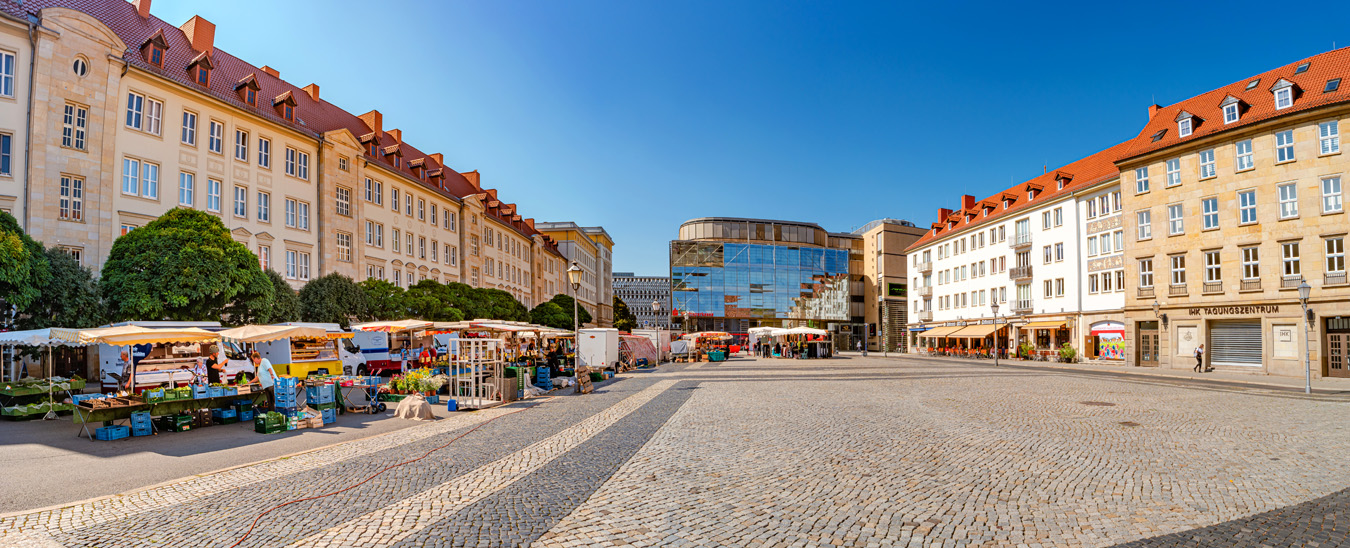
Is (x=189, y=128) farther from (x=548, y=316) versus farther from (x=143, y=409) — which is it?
(x=548, y=316)

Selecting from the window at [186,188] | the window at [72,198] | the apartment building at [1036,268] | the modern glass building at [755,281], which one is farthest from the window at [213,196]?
the modern glass building at [755,281]

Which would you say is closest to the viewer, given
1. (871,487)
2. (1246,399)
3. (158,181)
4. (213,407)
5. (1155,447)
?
(871,487)

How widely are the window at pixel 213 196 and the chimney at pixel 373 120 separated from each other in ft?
66.0

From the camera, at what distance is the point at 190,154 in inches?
1300

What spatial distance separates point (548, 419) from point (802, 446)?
6.30 m

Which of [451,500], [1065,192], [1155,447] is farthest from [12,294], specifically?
[1065,192]

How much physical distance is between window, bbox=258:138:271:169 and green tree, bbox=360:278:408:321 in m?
8.15

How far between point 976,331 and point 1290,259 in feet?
92.2

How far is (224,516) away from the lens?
23.3ft

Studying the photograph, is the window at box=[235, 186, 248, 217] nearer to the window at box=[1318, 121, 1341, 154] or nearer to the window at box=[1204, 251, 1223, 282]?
the window at box=[1204, 251, 1223, 282]

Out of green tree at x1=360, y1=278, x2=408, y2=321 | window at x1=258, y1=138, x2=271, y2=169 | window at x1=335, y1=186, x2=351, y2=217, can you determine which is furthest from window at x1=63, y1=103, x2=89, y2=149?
window at x1=335, y1=186, x2=351, y2=217

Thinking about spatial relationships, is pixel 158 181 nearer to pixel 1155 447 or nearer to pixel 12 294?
pixel 12 294

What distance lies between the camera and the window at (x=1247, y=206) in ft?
105

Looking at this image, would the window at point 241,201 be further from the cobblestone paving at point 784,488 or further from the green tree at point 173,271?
the cobblestone paving at point 784,488
